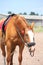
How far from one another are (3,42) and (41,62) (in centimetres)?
189

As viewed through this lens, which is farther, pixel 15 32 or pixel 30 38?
pixel 15 32

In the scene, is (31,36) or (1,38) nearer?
(31,36)

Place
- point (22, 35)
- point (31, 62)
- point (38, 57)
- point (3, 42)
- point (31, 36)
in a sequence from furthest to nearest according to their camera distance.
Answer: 1. point (38, 57)
2. point (31, 62)
3. point (3, 42)
4. point (22, 35)
5. point (31, 36)

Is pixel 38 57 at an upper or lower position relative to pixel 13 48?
lower

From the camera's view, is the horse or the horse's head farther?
the horse

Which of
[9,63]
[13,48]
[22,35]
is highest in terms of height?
[22,35]

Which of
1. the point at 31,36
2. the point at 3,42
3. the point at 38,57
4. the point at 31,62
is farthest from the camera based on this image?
the point at 38,57

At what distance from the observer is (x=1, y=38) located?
6.87 meters

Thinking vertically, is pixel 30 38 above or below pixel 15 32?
above

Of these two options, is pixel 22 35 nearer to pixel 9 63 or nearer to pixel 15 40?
pixel 15 40

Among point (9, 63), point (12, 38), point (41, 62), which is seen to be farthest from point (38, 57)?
point (12, 38)

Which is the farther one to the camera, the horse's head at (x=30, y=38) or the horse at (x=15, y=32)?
the horse at (x=15, y=32)

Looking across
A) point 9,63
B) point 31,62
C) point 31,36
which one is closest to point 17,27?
point 31,36

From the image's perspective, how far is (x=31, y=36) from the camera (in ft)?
19.3
